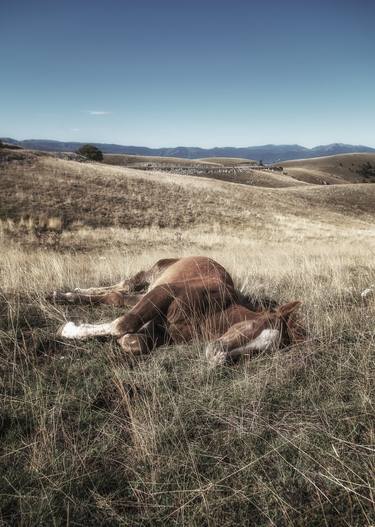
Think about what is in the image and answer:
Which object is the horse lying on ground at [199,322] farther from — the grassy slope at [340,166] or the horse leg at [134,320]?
the grassy slope at [340,166]

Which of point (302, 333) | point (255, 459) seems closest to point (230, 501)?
point (255, 459)

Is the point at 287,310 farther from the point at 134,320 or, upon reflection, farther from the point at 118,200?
the point at 118,200

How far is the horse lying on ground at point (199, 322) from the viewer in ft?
11.2

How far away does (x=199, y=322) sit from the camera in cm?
394

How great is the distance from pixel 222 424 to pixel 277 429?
355 mm

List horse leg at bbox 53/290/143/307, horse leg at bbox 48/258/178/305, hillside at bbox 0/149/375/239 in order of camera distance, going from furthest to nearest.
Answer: hillside at bbox 0/149/375/239
horse leg at bbox 48/258/178/305
horse leg at bbox 53/290/143/307

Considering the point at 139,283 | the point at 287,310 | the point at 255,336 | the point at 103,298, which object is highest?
the point at 287,310

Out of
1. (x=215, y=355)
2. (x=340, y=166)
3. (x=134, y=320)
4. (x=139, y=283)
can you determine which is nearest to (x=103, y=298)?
(x=139, y=283)

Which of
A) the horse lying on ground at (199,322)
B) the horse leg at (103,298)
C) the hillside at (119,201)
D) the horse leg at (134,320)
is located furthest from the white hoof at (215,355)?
the hillside at (119,201)

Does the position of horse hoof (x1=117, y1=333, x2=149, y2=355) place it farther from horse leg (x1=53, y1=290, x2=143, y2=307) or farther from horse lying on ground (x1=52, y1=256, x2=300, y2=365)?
horse leg (x1=53, y1=290, x2=143, y2=307)

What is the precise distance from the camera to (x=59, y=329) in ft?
12.7

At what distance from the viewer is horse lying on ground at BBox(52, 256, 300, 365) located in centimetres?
341

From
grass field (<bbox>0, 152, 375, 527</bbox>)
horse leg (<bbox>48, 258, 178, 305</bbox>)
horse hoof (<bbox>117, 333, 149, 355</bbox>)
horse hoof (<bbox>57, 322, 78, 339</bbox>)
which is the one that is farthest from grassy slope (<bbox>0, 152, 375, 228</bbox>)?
horse hoof (<bbox>117, 333, 149, 355</bbox>)

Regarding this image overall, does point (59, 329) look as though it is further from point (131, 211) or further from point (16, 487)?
point (131, 211)
